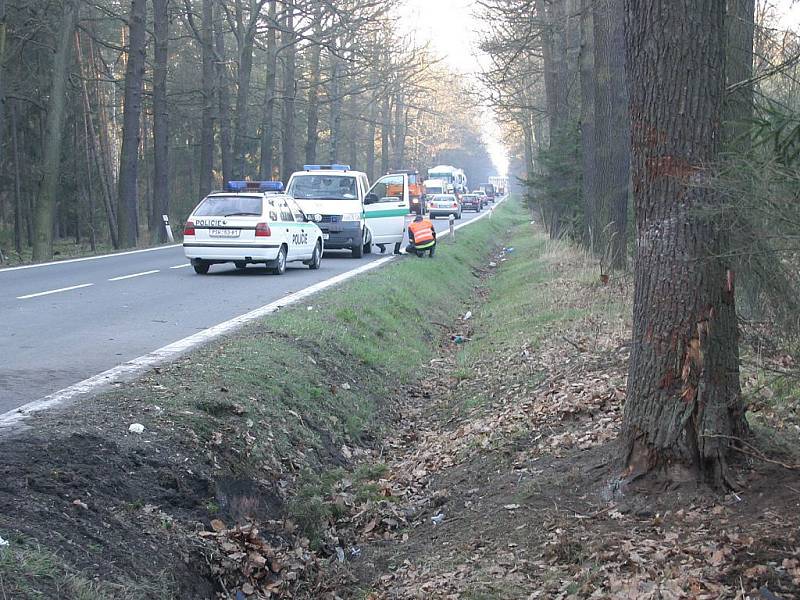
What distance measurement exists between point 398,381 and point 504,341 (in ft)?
7.43

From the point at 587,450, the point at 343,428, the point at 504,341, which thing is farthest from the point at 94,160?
the point at 587,450

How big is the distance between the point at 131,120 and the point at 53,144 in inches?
168

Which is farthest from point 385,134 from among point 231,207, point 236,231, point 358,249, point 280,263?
point 236,231

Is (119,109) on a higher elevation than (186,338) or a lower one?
higher

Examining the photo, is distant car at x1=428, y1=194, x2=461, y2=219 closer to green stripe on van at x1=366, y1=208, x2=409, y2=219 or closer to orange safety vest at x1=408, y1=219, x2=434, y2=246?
green stripe on van at x1=366, y1=208, x2=409, y2=219

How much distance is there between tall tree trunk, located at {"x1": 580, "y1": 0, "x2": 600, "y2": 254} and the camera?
66.1ft

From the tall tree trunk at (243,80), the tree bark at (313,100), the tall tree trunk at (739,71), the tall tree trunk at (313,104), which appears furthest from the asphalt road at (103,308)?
the tall tree trunk at (313,104)

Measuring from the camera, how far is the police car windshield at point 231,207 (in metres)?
19.2

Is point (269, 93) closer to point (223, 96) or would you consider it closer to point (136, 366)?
point (223, 96)

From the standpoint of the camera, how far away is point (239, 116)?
38625 millimetres

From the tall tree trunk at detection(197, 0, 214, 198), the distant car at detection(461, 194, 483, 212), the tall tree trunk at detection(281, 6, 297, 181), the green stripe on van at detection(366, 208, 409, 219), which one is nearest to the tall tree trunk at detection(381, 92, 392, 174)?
the distant car at detection(461, 194, 483, 212)

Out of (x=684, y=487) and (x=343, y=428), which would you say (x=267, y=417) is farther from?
(x=684, y=487)

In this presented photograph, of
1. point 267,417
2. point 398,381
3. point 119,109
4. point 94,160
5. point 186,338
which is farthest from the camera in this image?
point 119,109

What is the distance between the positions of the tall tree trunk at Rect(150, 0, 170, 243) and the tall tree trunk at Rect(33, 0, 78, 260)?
456cm
